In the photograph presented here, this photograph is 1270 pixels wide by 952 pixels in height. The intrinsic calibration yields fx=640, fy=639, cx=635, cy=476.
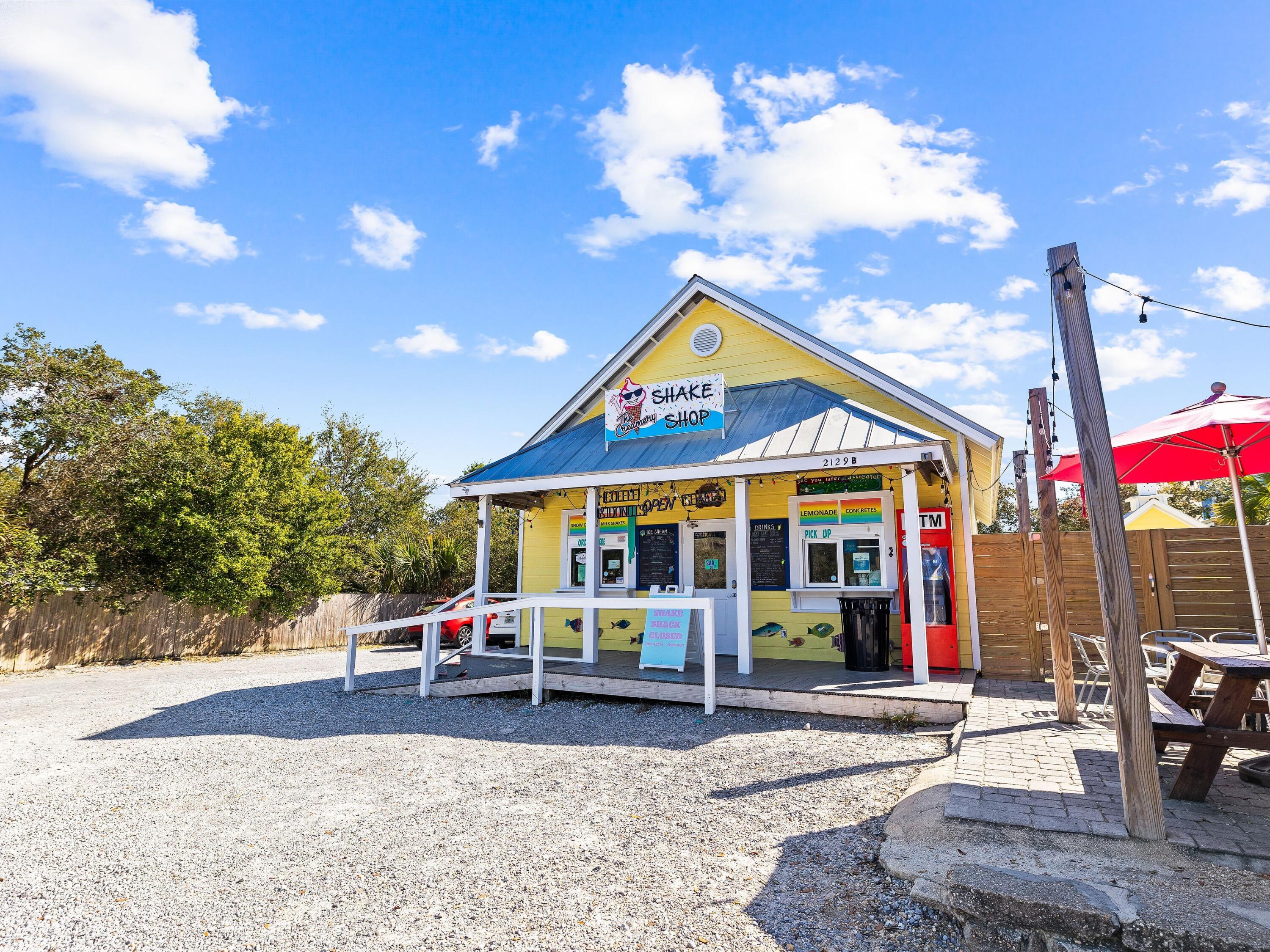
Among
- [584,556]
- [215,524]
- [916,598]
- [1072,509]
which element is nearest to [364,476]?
[215,524]

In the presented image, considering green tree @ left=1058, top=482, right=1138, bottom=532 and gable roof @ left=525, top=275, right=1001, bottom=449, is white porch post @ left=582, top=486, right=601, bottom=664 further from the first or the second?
green tree @ left=1058, top=482, right=1138, bottom=532

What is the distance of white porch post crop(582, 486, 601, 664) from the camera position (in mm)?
9492

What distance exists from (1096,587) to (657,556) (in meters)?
6.34

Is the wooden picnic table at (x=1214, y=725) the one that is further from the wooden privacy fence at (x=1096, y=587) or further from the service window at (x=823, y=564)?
the service window at (x=823, y=564)

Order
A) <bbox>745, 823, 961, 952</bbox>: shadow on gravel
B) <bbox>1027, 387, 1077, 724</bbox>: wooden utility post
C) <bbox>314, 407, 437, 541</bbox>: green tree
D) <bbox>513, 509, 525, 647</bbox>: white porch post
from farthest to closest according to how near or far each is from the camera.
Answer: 1. <bbox>314, 407, 437, 541</bbox>: green tree
2. <bbox>513, 509, 525, 647</bbox>: white porch post
3. <bbox>1027, 387, 1077, 724</bbox>: wooden utility post
4. <bbox>745, 823, 961, 952</bbox>: shadow on gravel

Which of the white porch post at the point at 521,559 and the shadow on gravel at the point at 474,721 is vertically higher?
the white porch post at the point at 521,559

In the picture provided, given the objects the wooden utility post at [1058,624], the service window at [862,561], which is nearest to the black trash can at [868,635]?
the service window at [862,561]

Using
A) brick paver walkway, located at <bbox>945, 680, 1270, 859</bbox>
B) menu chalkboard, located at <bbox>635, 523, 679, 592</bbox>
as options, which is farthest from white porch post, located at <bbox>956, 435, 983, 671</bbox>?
menu chalkboard, located at <bbox>635, 523, 679, 592</bbox>

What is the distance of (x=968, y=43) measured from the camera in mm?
7660

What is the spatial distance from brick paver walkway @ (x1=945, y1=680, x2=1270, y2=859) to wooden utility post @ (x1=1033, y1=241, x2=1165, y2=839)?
0.19 meters

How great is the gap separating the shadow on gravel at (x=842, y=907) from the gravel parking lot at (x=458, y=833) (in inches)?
0.5

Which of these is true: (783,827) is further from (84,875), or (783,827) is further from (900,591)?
(900,591)

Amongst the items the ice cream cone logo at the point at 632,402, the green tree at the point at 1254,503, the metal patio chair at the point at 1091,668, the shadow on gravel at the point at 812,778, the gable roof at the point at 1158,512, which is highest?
the ice cream cone logo at the point at 632,402

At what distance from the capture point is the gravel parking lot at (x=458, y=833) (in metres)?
2.96
